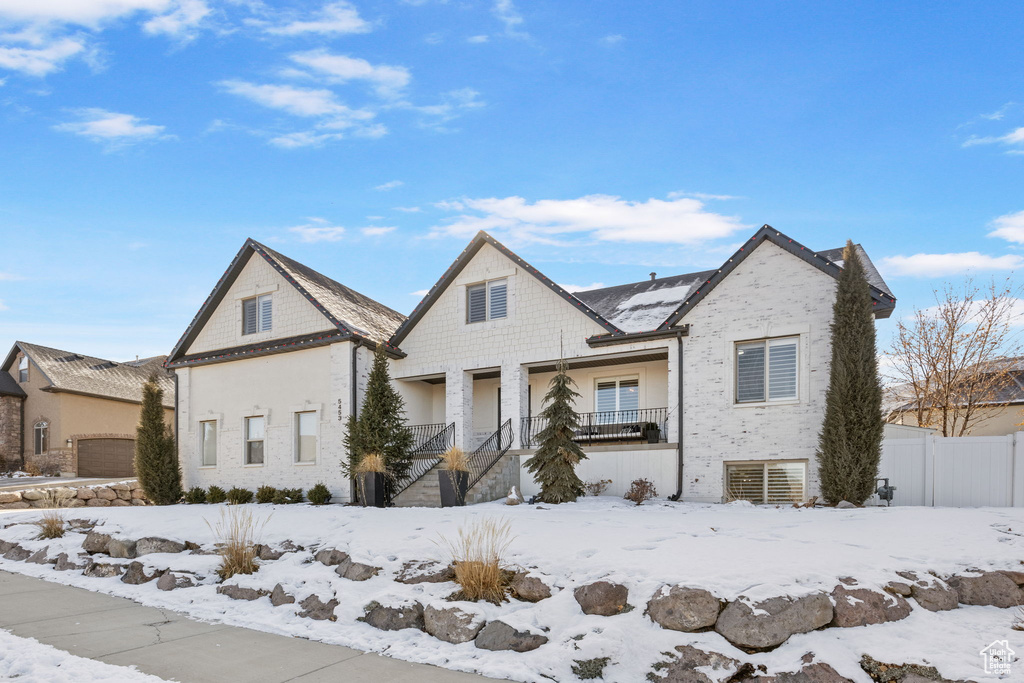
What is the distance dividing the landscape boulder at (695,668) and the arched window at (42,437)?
35.1 m

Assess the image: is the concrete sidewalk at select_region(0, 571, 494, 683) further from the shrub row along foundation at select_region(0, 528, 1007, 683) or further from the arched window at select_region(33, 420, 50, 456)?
the arched window at select_region(33, 420, 50, 456)

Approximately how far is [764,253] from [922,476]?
546 cm

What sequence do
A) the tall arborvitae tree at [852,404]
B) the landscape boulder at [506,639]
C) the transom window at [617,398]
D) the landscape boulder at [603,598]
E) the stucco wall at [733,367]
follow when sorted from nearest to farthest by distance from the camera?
the landscape boulder at [506,639] → the landscape boulder at [603,598] → the tall arborvitae tree at [852,404] → the stucco wall at [733,367] → the transom window at [617,398]

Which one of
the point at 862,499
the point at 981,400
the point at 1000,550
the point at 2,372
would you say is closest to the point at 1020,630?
the point at 1000,550

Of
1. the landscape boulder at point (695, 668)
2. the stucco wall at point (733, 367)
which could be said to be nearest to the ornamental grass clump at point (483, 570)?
the landscape boulder at point (695, 668)

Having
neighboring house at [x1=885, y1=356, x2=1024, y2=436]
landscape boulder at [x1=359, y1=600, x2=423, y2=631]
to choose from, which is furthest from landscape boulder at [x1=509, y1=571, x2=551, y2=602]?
neighboring house at [x1=885, y1=356, x2=1024, y2=436]

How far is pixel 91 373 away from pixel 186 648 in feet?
108

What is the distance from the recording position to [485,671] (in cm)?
703

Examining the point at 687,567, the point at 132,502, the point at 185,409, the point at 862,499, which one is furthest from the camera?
the point at 132,502

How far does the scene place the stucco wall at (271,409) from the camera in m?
19.2

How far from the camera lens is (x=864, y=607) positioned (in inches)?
288

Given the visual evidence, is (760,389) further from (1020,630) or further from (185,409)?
(185,409)

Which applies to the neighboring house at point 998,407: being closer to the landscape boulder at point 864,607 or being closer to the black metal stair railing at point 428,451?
the black metal stair railing at point 428,451

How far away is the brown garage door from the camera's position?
33188mm
